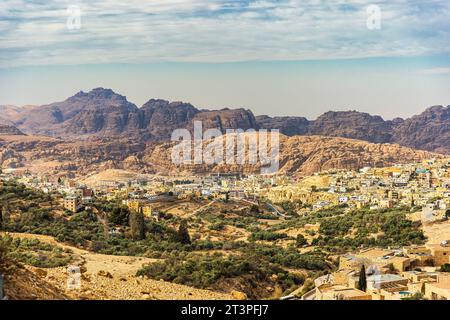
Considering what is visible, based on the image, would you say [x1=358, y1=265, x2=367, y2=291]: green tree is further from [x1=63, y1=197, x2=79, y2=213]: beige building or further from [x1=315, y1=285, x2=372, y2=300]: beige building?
[x1=63, y1=197, x2=79, y2=213]: beige building

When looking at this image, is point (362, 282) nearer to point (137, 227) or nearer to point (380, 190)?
point (137, 227)

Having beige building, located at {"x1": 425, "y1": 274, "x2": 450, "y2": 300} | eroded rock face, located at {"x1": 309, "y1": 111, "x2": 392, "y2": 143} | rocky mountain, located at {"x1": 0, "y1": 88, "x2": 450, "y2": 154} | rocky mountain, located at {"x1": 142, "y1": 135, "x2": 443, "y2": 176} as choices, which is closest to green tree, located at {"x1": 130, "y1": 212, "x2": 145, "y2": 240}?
beige building, located at {"x1": 425, "y1": 274, "x2": 450, "y2": 300}

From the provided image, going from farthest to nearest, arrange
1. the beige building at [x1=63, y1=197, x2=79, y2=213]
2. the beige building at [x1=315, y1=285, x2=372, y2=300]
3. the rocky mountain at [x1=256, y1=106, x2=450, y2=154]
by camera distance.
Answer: the rocky mountain at [x1=256, y1=106, x2=450, y2=154], the beige building at [x1=63, y1=197, x2=79, y2=213], the beige building at [x1=315, y1=285, x2=372, y2=300]

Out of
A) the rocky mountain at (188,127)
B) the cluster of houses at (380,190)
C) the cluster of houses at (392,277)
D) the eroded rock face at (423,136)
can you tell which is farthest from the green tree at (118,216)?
the eroded rock face at (423,136)

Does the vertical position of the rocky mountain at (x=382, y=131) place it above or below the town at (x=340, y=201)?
above

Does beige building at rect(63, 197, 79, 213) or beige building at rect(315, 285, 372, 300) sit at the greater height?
beige building at rect(315, 285, 372, 300)

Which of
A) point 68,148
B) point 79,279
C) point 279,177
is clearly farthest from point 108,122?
point 79,279

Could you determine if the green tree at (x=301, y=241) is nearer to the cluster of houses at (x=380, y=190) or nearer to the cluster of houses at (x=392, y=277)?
the cluster of houses at (x=392, y=277)

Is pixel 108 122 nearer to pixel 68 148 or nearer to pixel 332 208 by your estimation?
pixel 68 148

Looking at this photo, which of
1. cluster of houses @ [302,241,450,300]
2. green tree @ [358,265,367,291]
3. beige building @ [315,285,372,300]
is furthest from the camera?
green tree @ [358,265,367,291]
